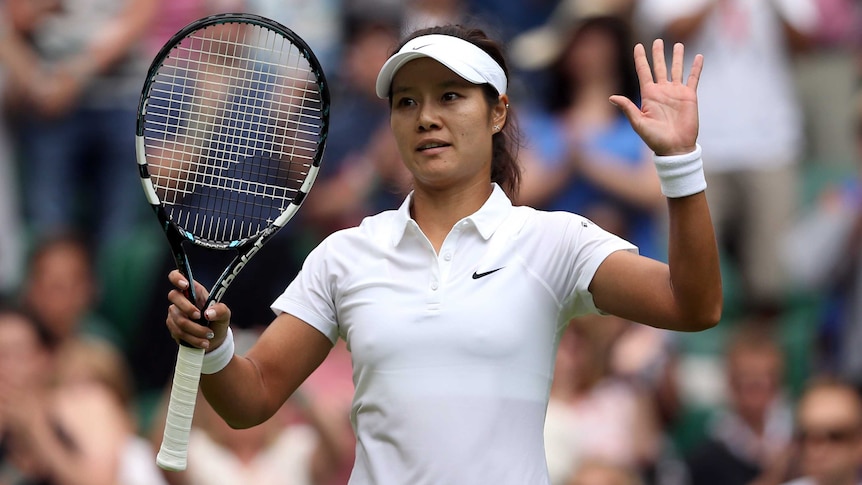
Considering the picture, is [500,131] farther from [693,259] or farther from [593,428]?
[593,428]

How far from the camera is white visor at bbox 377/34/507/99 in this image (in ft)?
9.87

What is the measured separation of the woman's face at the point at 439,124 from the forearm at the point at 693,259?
52cm

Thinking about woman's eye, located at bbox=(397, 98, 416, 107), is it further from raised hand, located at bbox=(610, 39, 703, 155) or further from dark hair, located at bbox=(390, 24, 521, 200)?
raised hand, located at bbox=(610, 39, 703, 155)

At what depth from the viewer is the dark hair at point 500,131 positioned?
317 centimetres

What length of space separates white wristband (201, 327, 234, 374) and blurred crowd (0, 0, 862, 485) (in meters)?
3.32

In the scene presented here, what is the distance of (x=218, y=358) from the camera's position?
299cm

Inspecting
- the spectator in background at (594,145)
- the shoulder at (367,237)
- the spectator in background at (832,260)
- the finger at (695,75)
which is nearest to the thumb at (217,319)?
the shoulder at (367,237)

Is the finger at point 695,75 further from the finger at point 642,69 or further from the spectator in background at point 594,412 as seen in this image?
the spectator in background at point 594,412

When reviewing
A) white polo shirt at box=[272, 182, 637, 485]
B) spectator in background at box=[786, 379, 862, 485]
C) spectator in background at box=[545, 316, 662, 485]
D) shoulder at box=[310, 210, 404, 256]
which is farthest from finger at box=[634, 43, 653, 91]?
spectator in background at box=[786, 379, 862, 485]

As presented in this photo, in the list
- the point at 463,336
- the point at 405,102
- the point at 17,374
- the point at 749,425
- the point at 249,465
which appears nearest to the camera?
the point at 463,336

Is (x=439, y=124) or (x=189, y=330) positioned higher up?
(x=439, y=124)

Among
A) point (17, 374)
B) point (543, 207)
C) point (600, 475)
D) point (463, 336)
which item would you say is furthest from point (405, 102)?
point (17, 374)

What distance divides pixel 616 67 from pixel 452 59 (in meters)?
3.89

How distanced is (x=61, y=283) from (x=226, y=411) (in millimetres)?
3942
